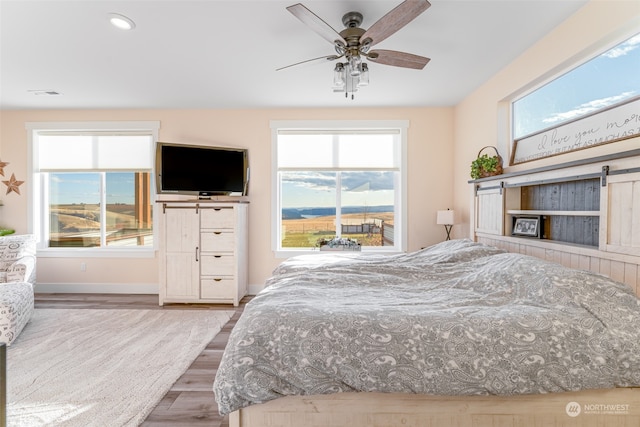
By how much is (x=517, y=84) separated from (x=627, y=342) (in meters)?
2.34

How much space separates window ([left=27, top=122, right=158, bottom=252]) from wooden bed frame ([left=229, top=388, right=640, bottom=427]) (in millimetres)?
3906

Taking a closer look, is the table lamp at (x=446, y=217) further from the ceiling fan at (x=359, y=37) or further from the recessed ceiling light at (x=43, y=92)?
the recessed ceiling light at (x=43, y=92)

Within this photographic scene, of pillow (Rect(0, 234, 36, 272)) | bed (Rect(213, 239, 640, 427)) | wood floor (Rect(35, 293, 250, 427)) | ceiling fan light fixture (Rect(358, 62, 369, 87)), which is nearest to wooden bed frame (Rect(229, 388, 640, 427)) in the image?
bed (Rect(213, 239, 640, 427))

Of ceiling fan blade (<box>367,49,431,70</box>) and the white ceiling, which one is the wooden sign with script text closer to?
the white ceiling

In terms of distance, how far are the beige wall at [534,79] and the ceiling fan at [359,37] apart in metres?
1.02

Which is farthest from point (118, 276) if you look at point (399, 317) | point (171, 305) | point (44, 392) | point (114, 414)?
point (399, 317)

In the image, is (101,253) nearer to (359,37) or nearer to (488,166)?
(359,37)

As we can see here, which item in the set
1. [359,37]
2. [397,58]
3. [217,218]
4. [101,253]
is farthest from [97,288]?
[397,58]

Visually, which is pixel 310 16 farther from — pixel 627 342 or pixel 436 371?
pixel 627 342

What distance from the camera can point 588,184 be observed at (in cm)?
203

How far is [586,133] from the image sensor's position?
2.13 metres

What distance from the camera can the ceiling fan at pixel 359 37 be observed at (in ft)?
5.61

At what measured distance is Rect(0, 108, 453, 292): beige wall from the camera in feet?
13.9

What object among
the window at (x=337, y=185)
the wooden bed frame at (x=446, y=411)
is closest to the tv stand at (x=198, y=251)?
the window at (x=337, y=185)
